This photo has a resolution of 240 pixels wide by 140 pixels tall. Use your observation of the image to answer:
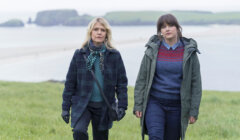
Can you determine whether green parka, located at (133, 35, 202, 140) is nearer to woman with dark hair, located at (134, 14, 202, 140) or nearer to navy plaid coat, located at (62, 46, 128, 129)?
woman with dark hair, located at (134, 14, 202, 140)

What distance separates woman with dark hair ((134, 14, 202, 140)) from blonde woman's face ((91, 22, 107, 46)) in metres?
0.66

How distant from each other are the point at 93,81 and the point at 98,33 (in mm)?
678

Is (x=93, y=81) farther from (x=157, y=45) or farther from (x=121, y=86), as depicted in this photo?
(x=157, y=45)

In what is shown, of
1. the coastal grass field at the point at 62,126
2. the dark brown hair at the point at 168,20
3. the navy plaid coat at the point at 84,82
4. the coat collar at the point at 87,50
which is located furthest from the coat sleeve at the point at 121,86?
the coastal grass field at the point at 62,126

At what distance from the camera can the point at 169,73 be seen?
203 inches

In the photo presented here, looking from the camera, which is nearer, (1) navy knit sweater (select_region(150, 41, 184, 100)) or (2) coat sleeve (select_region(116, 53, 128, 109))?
(1) navy knit sweater (select_region(150, 41, 184, 100))

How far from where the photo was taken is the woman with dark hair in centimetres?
512

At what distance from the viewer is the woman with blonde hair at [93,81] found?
16.9 ft

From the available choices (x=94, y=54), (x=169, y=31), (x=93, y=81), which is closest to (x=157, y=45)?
(x=169, y=31)

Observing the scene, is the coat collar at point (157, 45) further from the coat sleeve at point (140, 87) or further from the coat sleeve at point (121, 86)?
the coat sleeve at point (121, 86)

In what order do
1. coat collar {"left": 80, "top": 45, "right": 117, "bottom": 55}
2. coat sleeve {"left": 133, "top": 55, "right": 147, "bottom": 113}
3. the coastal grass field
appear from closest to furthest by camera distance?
coat collar {"left": 80, "top": 45, "right": 117, "bottom": 55}, coat sleeve {"left": 133, "top": 55, "right": 147, "bottom": 113}, the coastal grass field

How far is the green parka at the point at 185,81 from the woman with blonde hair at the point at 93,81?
0.28 metres

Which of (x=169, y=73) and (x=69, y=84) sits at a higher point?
(x=169, y=73)

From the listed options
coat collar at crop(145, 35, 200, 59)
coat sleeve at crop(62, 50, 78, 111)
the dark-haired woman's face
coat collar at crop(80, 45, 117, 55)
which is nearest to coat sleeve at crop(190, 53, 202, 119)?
coat collar at crop(145, 35, 200, 59)
